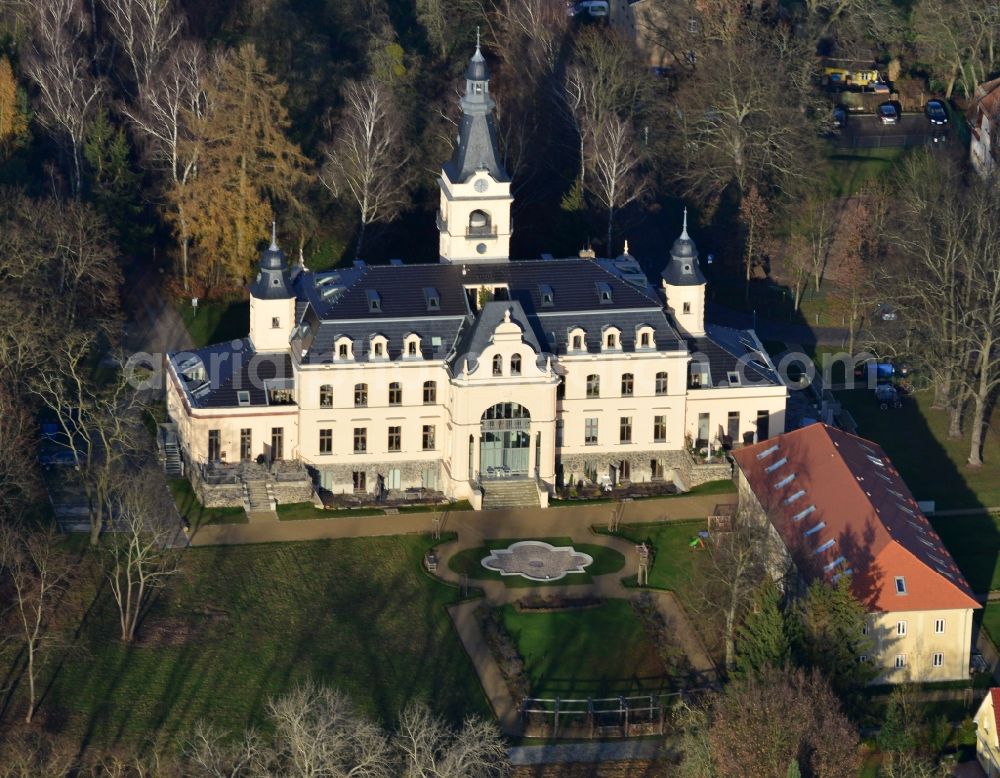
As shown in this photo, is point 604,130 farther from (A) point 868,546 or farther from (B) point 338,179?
(A) point 868,546

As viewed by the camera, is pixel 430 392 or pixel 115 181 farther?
pixel 115 181

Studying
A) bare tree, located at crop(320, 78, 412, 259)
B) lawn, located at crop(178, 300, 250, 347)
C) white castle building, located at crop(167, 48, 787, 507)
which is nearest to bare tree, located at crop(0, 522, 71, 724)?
white castle building, located at crop(167, 48, 787, 507)

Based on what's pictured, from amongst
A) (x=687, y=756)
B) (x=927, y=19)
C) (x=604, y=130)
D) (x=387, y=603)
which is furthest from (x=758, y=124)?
(x=687, y=756)

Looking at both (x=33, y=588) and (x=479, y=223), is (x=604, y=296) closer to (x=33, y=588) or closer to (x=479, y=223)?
(x=479, y=223)

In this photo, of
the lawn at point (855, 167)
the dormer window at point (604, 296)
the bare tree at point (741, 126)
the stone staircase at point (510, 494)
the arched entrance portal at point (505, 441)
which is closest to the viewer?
the arched entrance portal at point (505, 441)

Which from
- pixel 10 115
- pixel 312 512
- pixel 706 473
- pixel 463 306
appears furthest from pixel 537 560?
pixel 10 115

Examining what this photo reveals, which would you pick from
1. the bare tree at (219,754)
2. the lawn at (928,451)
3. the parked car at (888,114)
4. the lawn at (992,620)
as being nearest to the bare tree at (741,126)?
the parked car at (888,114)

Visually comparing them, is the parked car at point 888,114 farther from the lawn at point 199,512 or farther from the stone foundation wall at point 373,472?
the lawn at point 199,512
